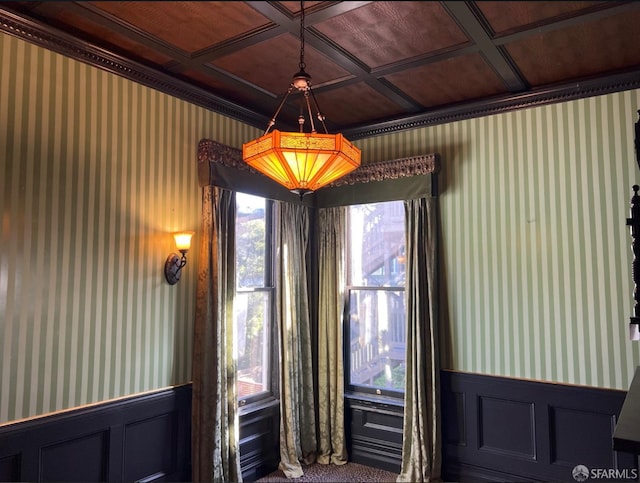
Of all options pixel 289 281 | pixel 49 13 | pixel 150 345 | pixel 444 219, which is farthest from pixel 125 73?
pixel 444 219

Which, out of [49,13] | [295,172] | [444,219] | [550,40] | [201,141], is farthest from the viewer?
[444,219]

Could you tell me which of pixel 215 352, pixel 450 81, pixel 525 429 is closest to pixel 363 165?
pixel 450 81

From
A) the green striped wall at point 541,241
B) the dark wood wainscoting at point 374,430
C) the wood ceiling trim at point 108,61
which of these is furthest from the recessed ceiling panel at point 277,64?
the dark wood wainscoting at point 374,430

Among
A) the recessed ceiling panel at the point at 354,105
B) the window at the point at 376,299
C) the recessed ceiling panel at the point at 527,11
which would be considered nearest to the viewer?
the recessed ceiling panel at the point at 527,11

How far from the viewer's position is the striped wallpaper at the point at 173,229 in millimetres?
2369

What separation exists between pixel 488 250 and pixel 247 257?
1840 millimetres

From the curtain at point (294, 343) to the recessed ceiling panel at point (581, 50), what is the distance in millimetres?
2047

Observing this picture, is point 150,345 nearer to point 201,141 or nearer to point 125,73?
point 201,141

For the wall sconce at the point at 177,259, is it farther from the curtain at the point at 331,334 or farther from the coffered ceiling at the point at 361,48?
the curtain at the point at 331,334

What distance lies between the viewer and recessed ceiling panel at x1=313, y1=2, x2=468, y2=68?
2.28 metres

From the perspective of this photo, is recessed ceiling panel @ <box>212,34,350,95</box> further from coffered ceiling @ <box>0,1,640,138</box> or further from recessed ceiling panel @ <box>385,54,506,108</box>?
recessed ceiling panel @ <box>385,54,506,108</box>

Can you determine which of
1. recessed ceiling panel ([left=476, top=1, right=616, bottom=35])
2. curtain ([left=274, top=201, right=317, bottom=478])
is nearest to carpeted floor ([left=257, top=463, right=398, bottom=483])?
curtain ([left=274, top=201, right=317, bottom=478])

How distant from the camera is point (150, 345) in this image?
2.90 meters

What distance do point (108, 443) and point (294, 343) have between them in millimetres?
1550
